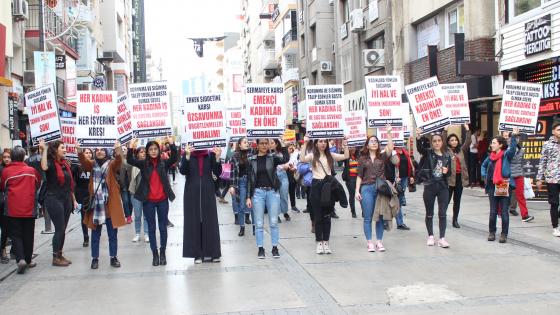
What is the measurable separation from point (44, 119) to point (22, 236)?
1.67 m

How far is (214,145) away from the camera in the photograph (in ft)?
28.5

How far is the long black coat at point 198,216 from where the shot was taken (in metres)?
8.48

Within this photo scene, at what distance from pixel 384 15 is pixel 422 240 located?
60.3ft

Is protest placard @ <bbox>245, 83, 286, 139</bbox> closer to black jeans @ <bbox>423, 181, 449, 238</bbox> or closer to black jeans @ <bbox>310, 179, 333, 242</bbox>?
black jeans @ <bbox>310, 179, 333, 242</bbox>

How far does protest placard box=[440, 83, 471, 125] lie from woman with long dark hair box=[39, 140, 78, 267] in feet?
21.2

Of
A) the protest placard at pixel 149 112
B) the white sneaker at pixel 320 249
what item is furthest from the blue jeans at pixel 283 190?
the protest placard at pixel 149 112

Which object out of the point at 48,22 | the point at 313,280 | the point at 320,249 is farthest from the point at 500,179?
the point at 48,22

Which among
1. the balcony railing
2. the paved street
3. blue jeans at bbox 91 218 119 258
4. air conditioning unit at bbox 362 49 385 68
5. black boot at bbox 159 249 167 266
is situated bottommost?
the paved street

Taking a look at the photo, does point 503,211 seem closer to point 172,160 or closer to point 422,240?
point 422,240

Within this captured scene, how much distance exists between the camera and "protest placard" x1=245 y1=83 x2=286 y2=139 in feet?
31.6

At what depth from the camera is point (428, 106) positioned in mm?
9969

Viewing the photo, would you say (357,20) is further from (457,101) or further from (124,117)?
(124,117)

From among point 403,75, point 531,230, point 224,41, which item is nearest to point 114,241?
point 531,230

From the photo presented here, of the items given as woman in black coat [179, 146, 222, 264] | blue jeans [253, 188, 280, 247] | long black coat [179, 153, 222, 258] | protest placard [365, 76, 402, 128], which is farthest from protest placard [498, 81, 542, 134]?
long black coat [179, 153, 222, 258]
